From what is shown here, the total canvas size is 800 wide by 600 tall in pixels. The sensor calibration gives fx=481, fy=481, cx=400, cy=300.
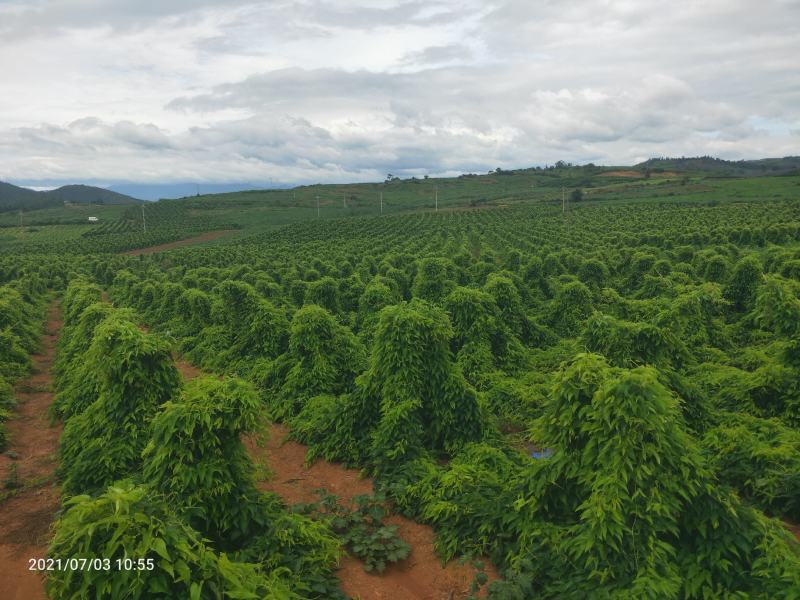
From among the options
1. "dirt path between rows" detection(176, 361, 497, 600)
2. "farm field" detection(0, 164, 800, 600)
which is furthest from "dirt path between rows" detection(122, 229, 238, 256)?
"dirt path between rows" detection(176, 361, 497, 600)

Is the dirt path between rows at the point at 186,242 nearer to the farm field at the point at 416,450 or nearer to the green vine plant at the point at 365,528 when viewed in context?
the farm field at the point at 416,450

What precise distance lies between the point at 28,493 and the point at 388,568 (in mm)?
8500

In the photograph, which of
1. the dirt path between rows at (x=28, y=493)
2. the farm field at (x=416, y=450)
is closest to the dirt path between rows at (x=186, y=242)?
the farm field at (x=416, y=450)

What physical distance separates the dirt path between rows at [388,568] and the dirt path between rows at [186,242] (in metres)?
70.8

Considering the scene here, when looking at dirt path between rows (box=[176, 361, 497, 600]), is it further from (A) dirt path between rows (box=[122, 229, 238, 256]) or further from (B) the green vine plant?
(A) dirt path between rows (box=[122, 229, 238, 256])

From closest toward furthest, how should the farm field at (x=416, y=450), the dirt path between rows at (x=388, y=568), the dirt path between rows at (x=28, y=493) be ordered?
1. the farm field at (x=416, y=450)
2. the dirt path between rows at (x=388, y=568)
3. the dirt path between rows at (x=28, y=493)

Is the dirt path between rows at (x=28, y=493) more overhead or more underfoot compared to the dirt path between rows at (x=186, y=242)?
more underfoot

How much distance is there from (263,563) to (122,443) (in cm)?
451

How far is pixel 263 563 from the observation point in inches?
281

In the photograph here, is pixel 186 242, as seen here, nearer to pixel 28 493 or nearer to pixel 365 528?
pixel 28 493

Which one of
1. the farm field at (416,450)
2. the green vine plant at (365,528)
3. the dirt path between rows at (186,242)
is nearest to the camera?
the farm field at (416,450)

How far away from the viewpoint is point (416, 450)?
1073cm

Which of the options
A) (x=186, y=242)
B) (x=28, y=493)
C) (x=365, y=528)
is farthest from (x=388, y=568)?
(x=186, y=242)

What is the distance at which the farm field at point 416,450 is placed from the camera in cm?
617
